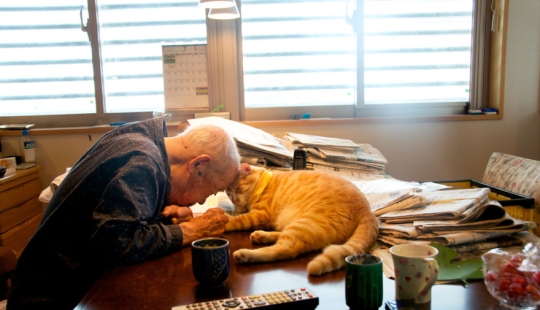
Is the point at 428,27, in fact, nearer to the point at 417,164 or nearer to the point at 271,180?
the point at 417,164

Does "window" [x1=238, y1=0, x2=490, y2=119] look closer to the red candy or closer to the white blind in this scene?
the white blind

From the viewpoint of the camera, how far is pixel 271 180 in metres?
1.58

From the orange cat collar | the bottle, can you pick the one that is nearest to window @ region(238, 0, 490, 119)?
the bottle

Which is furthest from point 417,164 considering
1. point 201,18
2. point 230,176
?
point 230,176

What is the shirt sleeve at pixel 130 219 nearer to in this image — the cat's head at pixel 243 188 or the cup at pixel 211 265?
the cup at pixel 211 265

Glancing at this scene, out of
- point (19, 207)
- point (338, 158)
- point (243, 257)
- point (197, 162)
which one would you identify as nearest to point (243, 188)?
point (197, 162)

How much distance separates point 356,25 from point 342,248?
2.42m

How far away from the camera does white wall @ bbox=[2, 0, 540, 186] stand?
3.11m

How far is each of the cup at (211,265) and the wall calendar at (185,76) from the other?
7.46 ft

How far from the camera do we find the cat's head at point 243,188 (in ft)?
4.96

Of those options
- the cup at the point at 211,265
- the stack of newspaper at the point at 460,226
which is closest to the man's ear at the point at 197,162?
the cup at the point at 211,265

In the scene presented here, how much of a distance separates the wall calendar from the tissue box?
1010 millimetres

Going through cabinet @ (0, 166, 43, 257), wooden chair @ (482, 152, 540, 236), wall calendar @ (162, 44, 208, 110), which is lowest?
cabinet @ (0, 166, 43, 257)

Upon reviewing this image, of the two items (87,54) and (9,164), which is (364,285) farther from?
→ (87,54)
